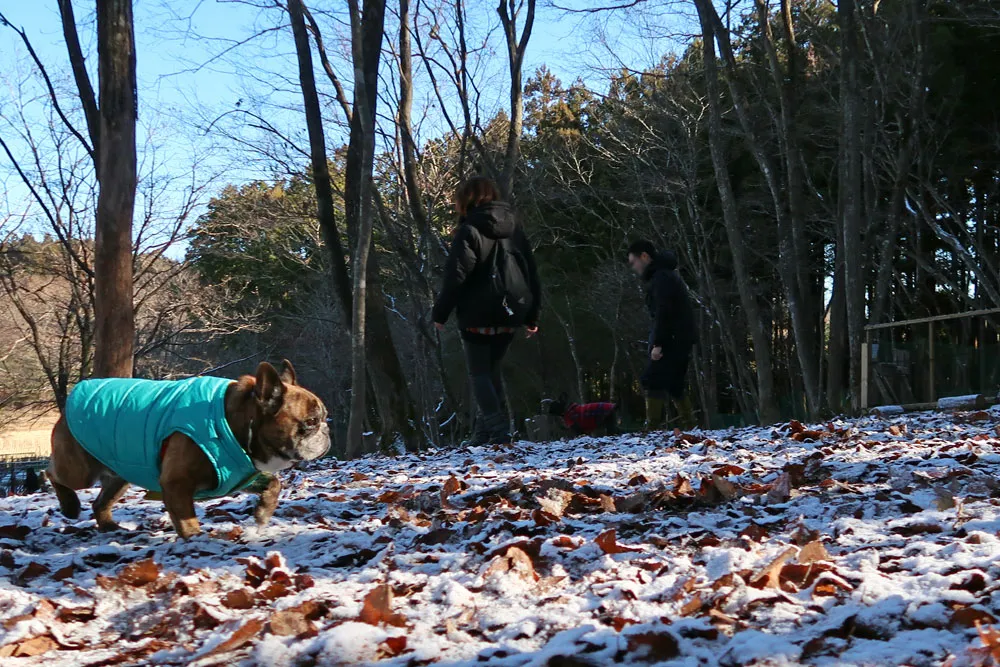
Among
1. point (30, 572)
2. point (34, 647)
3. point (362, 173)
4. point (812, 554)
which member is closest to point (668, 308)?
point (362, 173)

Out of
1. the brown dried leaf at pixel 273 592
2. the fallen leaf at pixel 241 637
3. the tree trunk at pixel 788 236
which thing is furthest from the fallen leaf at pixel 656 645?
the tree trunk at pixel 788 236

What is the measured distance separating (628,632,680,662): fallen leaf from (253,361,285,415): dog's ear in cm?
236

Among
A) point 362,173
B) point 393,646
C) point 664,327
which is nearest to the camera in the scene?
point 393,646

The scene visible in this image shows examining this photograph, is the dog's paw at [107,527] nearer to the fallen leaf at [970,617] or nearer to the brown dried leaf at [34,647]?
the brown dried leaf at [34,647]

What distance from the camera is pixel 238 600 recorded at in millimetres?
3061

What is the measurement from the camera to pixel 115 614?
3.10 meters

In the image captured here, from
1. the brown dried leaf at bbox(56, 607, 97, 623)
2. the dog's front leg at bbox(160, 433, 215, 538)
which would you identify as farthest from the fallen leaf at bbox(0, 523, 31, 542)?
the brown dried leaf at bbox(56, 607, 97, 623)

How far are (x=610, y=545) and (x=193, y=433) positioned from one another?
1.97 m

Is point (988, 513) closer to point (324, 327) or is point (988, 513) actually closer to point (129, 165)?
point (129, 165)

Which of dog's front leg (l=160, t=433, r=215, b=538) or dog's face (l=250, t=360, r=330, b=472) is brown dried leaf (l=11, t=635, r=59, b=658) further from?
dog's face (l=250, t=360, r=330, b=472)

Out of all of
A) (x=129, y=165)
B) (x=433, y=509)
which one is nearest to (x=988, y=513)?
(x=433, y=509)

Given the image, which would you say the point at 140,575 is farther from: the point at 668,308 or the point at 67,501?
the point at 668,308

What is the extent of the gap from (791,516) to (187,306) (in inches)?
877

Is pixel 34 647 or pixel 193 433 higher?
pixel 193 433
